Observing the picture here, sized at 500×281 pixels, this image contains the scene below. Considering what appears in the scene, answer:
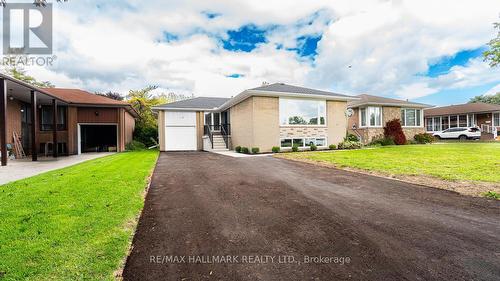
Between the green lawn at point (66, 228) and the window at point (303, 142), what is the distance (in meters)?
11.9

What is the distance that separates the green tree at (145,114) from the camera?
82.3ft

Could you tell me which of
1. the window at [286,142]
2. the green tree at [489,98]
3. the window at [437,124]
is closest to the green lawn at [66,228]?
the window at [286,142]

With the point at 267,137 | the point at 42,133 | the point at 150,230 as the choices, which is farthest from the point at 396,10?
the point at 42,133

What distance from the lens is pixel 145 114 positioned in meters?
28.3

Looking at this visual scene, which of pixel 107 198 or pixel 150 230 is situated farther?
pixel 107 198

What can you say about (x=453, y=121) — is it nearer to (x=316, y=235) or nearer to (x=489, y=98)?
(x=489, y=98)

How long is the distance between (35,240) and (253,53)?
20.3m

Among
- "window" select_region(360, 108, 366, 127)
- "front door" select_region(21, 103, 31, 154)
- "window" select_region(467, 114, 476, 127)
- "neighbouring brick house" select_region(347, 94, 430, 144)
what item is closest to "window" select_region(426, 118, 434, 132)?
"window" select_region(467, 114, 476, 127)

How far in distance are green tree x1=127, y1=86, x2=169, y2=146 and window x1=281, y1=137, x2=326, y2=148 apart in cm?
1460

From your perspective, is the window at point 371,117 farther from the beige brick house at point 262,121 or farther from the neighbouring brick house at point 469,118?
the neighbouring brick house at point 469,118

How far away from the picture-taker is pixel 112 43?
15.7 metres

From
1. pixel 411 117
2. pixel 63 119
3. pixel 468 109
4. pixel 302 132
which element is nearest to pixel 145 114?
pixel 63 119

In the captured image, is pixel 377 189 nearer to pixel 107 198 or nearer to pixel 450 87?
pixel 107 198

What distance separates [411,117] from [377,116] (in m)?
5.30
